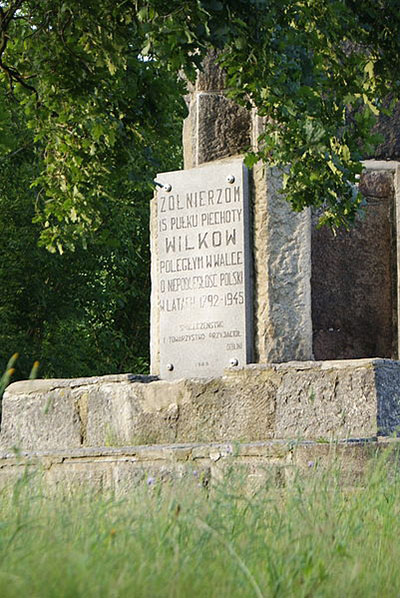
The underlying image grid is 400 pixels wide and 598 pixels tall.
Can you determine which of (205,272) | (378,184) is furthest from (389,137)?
(205,272)

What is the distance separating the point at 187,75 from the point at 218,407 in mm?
2077

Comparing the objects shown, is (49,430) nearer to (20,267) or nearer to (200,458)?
(200,458)

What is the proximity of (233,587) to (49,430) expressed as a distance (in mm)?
4857

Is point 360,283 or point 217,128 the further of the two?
point 217,128

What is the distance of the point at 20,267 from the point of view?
18.3 m

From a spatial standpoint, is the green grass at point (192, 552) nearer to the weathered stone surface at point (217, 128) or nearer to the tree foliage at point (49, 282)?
the weathered stone surface at point (217, 128)

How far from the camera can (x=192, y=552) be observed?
10.7 feet

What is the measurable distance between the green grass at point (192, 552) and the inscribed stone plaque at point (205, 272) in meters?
3.22

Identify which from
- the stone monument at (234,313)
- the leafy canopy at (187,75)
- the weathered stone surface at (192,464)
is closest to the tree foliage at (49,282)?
the stone monument at (234,313)

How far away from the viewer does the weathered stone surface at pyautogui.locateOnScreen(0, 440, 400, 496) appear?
17.7ft

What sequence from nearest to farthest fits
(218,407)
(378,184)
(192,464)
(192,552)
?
(192,552) → (192,464) → (218,407) → (378,184)

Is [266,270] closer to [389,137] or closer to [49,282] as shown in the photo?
[389,137]

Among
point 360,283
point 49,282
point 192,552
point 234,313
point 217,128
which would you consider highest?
point 217,128

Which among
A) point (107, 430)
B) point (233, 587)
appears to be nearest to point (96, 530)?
point (233, 587)
